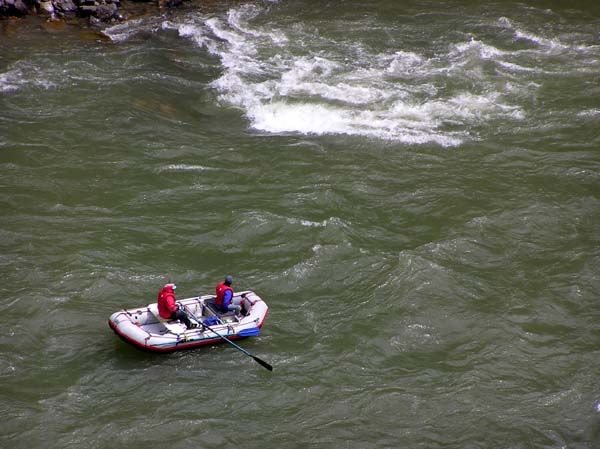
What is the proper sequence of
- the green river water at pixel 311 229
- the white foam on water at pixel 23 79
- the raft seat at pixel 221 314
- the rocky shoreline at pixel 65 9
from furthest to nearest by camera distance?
the rocky shoreline at pixel 65 9 < the white foam on water at pixel 23 79 < the raft seat at pixel 221 314 < the green river water at pixel 311 229

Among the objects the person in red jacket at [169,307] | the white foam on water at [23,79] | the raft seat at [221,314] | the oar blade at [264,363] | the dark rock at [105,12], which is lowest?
the oar blade at [264,363]

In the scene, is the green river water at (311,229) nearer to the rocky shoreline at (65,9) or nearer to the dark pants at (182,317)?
the dark pants at (182,317)

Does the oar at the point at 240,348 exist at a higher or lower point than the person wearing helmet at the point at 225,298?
lower

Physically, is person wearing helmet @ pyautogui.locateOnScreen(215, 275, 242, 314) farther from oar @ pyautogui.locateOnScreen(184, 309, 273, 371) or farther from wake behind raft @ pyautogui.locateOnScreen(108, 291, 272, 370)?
oar @ pyautogui.locateOnScreen(184, 309, 273, 371)

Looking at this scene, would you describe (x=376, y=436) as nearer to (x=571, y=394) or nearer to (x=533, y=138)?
(x=571, y=394)

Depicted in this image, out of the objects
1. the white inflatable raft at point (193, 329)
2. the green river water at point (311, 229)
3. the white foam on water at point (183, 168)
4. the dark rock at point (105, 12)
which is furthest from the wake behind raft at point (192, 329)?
the dark rock at point (105, 12)

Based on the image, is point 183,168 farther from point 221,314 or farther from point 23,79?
point 23,79

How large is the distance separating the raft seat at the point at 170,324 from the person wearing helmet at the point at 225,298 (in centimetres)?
65

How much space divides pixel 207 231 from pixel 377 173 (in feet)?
12.9

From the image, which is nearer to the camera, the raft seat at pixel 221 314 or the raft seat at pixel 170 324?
the raft seat at pixel 170 324

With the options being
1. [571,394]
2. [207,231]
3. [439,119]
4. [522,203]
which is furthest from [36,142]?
[571,394]

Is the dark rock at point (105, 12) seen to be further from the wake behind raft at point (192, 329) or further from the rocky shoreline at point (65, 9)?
the wake behind raft at point (192, 329)

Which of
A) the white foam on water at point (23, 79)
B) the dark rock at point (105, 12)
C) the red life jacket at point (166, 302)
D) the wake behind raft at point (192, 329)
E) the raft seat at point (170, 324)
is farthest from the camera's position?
the dark rock at point (105, 12)

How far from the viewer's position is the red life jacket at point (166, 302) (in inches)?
474
